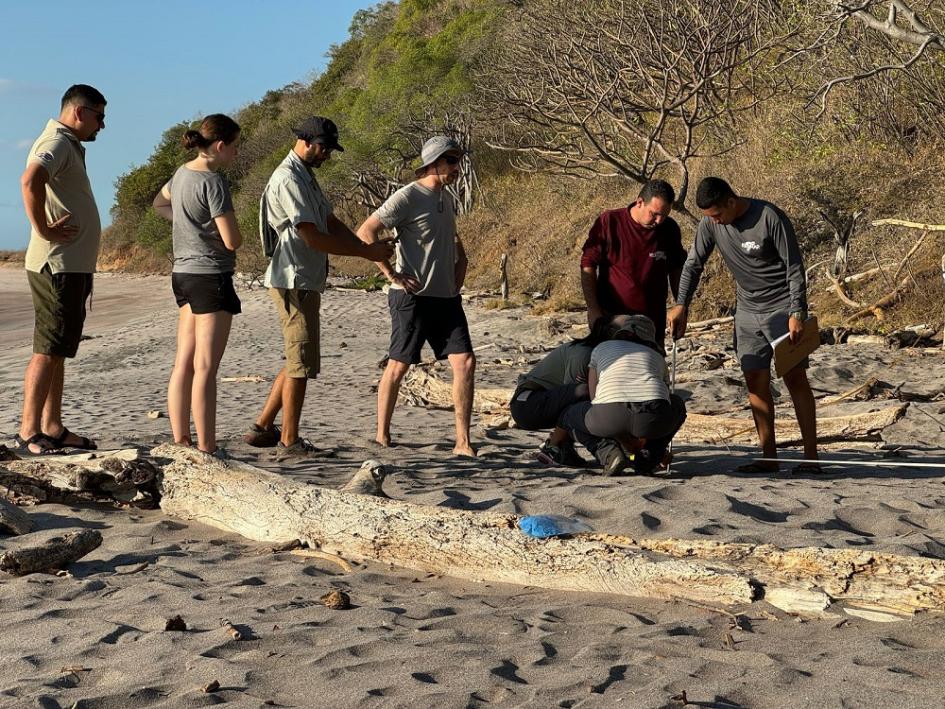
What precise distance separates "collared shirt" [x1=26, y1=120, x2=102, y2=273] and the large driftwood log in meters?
1.72

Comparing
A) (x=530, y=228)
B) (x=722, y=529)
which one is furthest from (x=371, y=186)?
(x=722, y=529)

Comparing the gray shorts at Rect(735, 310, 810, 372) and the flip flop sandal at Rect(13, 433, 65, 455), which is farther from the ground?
the gray shorts at Rect(735, 310, 810, 372)

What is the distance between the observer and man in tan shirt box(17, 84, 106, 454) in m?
5.93

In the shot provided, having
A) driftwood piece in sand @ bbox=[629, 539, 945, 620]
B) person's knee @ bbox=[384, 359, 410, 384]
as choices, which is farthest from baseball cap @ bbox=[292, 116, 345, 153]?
driftwood piece in sand @ bbox=[629, 539, 945, 620]

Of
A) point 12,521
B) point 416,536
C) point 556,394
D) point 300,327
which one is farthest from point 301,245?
point 416,536

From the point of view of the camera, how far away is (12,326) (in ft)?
76.3

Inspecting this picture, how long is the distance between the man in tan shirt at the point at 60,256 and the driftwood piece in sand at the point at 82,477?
3.01 feet

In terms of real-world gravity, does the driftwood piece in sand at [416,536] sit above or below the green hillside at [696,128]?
below

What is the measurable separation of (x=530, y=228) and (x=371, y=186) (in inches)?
377

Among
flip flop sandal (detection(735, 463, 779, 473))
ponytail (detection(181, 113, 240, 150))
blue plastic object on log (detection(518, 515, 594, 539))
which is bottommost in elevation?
flip flop sandal (detection(735, 463, 779, 473))

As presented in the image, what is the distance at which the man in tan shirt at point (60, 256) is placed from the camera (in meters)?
5.93

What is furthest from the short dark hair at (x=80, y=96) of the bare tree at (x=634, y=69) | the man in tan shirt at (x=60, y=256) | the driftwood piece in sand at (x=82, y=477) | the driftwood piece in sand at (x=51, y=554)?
the bare tree at (x=634, y=69)

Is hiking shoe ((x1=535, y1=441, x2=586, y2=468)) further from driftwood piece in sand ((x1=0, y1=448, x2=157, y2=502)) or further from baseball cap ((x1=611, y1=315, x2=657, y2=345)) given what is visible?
driftwood piece in sand ((x1=0, y1=448, x2=157, y2=502))

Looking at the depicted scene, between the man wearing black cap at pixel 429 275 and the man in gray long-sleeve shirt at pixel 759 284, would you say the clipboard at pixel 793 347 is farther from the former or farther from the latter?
the man wearing black cap at pixel 429 275
